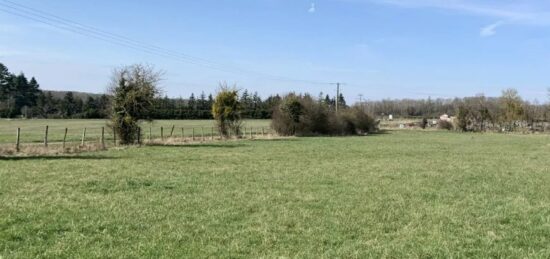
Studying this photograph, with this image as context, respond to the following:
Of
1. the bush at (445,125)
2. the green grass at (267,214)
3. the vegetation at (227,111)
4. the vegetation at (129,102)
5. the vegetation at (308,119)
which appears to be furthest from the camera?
the bush at (445,125)

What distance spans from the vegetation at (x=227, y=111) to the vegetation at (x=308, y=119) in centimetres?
1084

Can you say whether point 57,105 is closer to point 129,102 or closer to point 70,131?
point 70,131

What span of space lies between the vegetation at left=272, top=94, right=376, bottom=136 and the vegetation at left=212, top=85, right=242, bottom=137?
1084 centimetres

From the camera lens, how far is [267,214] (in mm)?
11086

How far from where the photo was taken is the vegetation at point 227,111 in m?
54.8

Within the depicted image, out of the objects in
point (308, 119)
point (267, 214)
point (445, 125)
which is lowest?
point (267, 214)

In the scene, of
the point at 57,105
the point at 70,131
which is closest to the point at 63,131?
the point at 70,131

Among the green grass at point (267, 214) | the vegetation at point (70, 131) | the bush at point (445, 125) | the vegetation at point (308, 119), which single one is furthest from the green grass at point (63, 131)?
the bush at point (445, 125)

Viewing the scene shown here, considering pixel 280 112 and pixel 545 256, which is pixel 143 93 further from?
pixel 545 256

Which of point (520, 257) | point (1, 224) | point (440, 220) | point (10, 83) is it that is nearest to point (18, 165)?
point (1, 224)

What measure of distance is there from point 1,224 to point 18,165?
1288cm

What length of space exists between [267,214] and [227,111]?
43944 mm

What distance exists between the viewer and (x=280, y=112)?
215 feet

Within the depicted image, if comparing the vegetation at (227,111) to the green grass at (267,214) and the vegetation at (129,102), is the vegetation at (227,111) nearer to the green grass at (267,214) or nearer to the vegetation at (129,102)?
the vegetation at (129,102)
